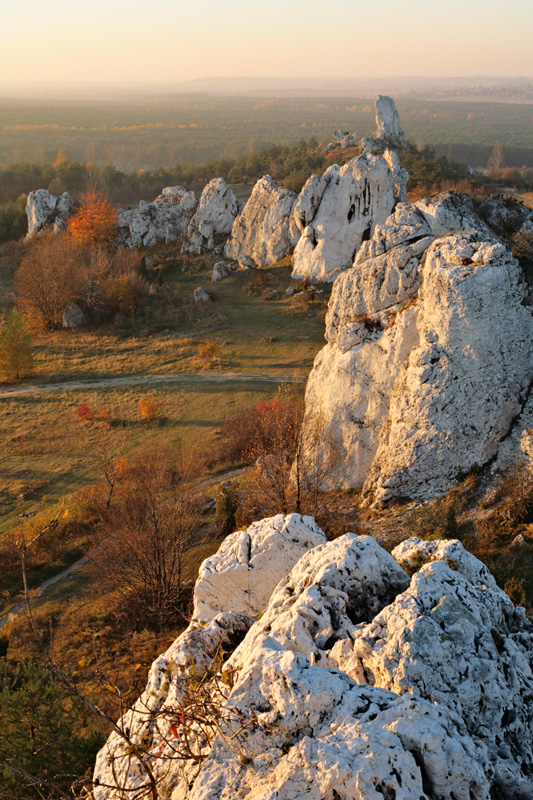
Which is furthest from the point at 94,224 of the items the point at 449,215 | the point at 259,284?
the point at 449,215

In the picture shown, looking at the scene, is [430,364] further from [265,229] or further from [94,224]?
[94,224]

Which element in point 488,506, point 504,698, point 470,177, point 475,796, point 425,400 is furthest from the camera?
point 470,177

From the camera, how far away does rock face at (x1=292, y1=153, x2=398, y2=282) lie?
43.8 meters

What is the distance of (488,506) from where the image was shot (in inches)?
528

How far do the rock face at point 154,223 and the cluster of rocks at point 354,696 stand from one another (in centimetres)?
5354

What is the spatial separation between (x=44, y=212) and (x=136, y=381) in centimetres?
3331

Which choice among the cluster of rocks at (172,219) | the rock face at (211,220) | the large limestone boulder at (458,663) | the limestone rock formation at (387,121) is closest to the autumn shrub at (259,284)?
the cluster of rocks at (172,219)

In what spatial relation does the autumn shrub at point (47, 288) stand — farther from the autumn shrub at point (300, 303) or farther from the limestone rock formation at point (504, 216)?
the limestone rock formation at point (504, 216)

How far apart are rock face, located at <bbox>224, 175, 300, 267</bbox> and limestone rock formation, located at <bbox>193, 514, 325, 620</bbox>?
141 ft

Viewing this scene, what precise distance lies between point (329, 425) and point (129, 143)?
152551 millimetres

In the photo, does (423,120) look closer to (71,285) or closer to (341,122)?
(341,122)

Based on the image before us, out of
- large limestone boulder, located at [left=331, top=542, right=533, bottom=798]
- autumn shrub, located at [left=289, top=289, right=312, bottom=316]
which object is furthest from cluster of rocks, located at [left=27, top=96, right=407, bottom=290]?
large limestone boulder, located at [left=331, top=542, right=533, bottom=798]

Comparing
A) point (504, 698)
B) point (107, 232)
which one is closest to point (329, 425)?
point (504, 698)

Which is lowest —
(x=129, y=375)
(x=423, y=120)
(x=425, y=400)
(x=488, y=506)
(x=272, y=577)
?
(x=129, y=375)
